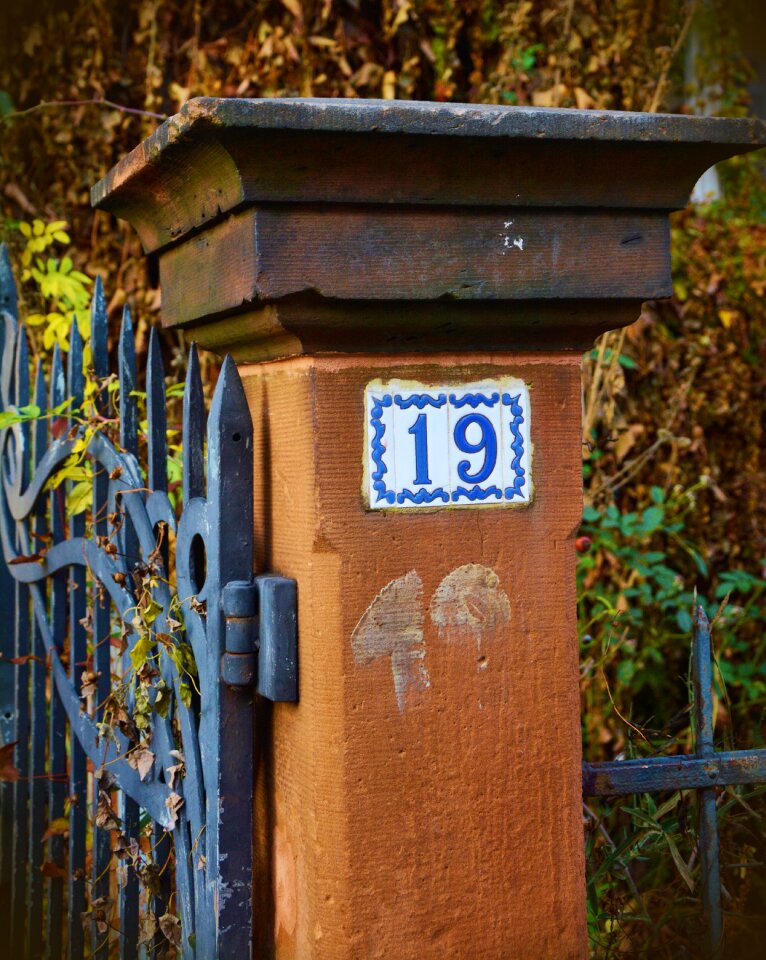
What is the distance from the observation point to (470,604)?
1626mm

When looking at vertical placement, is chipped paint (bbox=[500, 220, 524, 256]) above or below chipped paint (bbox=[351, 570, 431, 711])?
above

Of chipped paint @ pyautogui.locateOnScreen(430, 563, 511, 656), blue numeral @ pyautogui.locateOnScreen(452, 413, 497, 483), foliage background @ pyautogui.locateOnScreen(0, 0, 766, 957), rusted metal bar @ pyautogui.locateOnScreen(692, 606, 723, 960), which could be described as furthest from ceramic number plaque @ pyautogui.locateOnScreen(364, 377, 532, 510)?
foliage background @ pyautogui.locateOnScreen(0, 0, 766, 957)

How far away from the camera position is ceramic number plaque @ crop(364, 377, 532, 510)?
1574 millimetres

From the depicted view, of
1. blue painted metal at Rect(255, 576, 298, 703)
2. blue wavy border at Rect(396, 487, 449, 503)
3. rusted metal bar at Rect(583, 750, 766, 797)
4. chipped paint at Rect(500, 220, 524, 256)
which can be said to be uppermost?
chipped paint at Rect(500, 220, 524, 256)

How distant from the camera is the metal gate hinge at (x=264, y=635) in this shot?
158cm

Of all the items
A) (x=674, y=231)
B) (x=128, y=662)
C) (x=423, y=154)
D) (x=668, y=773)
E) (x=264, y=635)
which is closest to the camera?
(x=423, y=154)

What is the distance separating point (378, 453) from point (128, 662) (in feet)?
3.01

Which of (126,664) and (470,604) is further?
(126,664)

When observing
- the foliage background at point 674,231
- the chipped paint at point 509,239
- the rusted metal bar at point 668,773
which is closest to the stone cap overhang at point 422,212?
the chipped paint at point 509,239

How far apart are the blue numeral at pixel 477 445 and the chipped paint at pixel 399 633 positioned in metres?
0.17

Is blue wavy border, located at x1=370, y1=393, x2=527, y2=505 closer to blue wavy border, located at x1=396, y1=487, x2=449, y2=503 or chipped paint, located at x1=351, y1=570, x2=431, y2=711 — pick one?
blue wavy border, located at x1=396, y1=487, x2=449, y2=503

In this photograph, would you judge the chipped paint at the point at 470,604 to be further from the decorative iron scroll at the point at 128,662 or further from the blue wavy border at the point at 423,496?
the decorative iron scroll at the point at 128,662

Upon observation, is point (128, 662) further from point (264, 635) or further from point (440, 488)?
point (440, 488)

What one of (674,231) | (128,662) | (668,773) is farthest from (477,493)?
(674,231)
